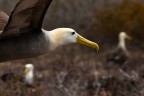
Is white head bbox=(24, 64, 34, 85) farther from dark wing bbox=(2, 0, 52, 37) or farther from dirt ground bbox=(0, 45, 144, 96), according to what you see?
dark wing bbox=(2, 0, 52, 37)

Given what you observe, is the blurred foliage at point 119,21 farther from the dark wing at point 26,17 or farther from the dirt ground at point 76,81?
the dark wing at point 26,17

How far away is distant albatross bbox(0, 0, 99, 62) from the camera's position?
5.87 meters

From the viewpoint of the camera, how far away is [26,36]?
6141 mm

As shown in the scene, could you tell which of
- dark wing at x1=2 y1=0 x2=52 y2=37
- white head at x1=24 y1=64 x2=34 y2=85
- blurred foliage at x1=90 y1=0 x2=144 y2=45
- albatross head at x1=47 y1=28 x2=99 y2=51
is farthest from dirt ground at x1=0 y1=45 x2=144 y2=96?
blurred foliage at x1=90 y1=0 x2=144 y2=45

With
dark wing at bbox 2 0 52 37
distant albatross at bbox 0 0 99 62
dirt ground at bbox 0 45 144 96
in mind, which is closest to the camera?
dark wing at bbox 2 0 52 37

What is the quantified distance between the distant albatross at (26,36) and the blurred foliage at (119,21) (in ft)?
39.3

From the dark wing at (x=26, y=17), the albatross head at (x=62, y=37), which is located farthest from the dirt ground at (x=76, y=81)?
the dark wing at (x=26, y=17)

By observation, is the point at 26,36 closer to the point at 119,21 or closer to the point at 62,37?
the point at 62,37

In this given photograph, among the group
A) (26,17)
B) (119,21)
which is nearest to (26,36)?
(26,17)

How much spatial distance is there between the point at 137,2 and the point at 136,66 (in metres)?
6.19

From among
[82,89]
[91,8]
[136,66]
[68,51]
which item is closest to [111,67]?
[136,66]

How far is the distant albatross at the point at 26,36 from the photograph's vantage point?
19.2ft

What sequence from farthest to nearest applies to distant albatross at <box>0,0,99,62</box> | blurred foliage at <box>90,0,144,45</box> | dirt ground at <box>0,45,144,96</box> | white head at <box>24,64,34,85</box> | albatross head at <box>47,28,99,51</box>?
blurred foliage at <box>90,0,144,45</box>
white head at <box>24,64,34,85</box>
dirt ground at <box>0,45,144,96</box>
albatross head at <box>47,28,99,51</box>
distant albatross at <box>0,0,99,62</box>

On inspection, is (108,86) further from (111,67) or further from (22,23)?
(111,67)
